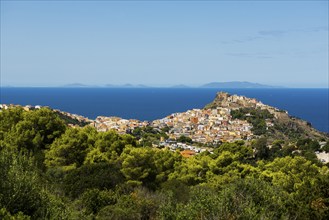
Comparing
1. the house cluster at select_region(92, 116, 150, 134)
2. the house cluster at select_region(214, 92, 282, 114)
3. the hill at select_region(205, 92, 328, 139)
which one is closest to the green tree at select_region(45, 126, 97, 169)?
the house cluster at select_region(92, 116, 150, 134)

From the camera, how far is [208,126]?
249 feet

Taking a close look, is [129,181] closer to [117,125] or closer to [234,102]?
[117,125]

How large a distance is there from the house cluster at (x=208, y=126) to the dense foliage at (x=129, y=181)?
29.0 meters

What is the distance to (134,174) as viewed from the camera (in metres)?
22.0

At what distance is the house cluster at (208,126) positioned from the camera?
6538cm

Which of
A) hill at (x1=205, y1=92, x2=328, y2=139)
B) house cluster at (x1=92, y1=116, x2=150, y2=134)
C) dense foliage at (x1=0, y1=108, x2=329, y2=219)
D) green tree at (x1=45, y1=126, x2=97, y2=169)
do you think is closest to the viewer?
dense foliage at (x1=0, y1=108, x2=329, y2=219)

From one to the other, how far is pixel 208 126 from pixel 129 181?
5554 cm

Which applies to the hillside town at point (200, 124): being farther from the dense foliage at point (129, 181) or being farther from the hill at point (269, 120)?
the dense foliage at point (129, 181)

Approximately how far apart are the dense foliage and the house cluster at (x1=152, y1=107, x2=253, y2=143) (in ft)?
95.1

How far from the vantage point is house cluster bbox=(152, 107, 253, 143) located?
65375 mm

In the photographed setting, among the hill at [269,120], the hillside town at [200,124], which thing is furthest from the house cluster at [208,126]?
the hill at [269,120]

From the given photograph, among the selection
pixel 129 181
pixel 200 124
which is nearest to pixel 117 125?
pixel 200 124

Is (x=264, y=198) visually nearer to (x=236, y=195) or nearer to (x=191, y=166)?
(x=236, y=195)

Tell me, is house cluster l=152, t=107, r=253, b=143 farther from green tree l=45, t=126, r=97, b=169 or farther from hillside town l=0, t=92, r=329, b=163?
green tree l=45, t=126, r=97, b=169
